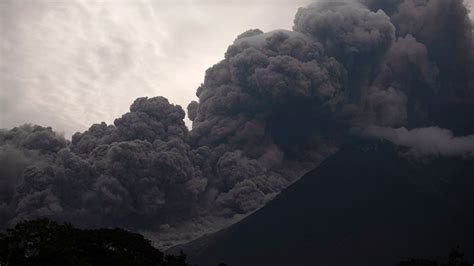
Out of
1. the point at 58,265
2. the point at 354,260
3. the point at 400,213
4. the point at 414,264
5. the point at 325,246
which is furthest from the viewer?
the point at 400,213

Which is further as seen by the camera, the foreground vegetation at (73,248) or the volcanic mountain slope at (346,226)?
the volcanic mountain slope at (346,226)

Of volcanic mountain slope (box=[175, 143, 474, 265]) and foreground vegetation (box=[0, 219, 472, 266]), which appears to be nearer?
foreground vegetation (box=[0, 219, 472, 266])

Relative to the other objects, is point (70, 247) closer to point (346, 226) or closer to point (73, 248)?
point (73, 248)

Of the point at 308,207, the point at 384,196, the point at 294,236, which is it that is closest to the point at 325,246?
the point at 294,236

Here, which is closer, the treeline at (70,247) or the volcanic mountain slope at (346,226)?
the treeline at (70,247)

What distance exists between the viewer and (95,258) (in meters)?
29.0

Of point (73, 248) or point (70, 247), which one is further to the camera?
point (73, 248)

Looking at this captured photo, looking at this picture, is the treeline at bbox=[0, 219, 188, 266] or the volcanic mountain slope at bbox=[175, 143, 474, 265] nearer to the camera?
the treeline at bbox=[0, 219, 188, 266]

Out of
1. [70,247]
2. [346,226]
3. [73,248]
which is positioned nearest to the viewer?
[70,247]

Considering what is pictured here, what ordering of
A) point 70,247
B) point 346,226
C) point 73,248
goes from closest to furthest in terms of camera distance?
point 70,247, point 73,248, point 346,226

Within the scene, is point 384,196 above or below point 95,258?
above

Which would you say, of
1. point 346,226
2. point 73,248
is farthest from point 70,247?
point 346,226

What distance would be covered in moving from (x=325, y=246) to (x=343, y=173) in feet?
55.3

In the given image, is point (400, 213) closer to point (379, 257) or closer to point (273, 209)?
point (379, 257)
